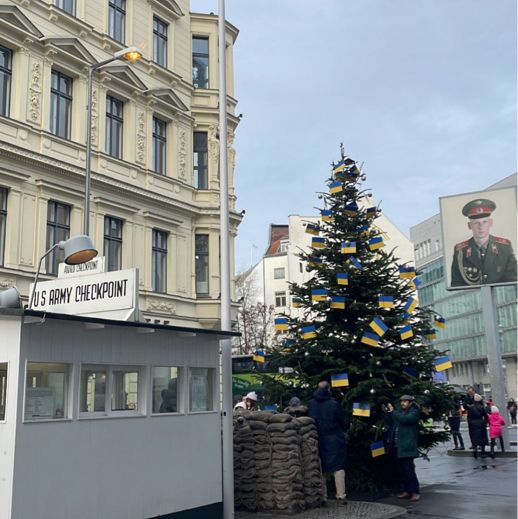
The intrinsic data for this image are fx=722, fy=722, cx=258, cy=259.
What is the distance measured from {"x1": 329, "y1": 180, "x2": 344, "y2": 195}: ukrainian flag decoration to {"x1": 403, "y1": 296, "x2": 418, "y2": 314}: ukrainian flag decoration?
2.81 meters

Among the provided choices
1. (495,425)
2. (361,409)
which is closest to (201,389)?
(361,409)

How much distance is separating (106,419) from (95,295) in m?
1.88

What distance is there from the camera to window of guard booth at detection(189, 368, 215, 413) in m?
10.7

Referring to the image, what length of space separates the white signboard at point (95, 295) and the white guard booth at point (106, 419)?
1.54 ft

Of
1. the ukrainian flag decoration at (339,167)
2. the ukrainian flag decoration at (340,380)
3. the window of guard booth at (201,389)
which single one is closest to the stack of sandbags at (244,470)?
the window of guard booth at (201,389)

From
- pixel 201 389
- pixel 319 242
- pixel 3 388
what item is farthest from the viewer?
pixel 319 242

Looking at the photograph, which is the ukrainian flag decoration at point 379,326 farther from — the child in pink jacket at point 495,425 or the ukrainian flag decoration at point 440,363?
the child in pink jacket at point 495,425

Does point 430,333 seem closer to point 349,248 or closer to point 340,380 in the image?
point 340,380

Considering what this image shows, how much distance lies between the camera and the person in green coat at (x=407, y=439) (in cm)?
1284

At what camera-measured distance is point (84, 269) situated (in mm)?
11242

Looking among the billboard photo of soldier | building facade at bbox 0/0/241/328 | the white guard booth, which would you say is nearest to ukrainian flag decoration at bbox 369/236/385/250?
the white guard booth

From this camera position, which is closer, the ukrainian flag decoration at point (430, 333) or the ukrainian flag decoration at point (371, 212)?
the ukrainian flag decoration at point (430, 333)

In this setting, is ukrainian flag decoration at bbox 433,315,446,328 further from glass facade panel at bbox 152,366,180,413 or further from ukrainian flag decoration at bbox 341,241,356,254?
glass facade panel at bbox 152,366,180,413

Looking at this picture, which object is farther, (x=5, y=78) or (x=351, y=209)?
(x=5, y=78)
